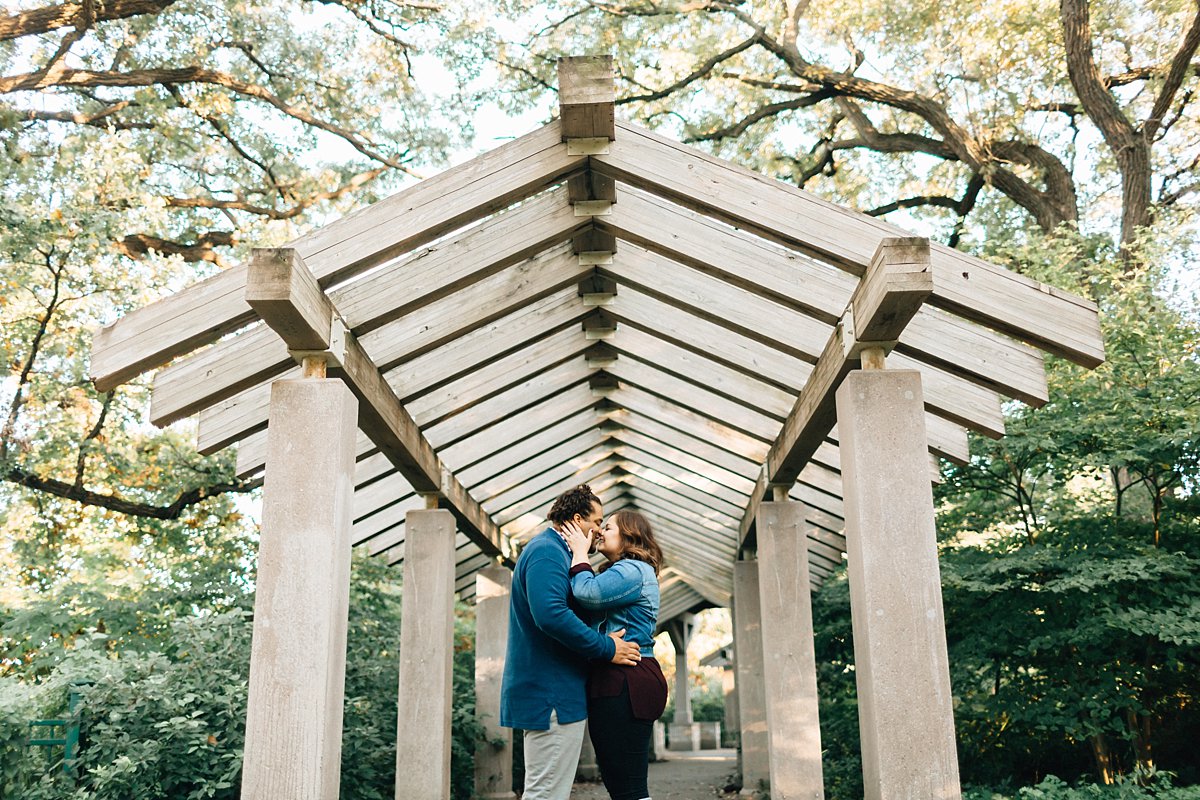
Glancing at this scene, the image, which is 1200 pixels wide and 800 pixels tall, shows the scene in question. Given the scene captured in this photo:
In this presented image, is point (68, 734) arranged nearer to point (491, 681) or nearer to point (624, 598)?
point (491, 681)

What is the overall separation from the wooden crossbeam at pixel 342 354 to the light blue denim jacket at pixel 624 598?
4.90 feet

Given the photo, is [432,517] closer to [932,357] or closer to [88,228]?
[932,357]

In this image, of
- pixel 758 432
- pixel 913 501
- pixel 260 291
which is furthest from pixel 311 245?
pixel 758 432

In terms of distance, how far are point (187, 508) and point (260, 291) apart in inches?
336

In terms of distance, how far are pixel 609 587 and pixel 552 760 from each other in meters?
0.62

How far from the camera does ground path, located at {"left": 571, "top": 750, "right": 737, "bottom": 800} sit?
1043cm

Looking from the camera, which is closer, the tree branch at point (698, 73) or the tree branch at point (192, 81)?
the tree branch at point (192, 81)

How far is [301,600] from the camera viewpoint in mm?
3693

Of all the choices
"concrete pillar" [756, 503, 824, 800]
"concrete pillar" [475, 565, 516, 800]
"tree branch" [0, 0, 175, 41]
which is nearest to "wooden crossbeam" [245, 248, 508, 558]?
"concrete pillar" [475, 565, 516, 800]

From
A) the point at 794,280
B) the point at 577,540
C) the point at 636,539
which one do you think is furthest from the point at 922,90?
the point at 577,540

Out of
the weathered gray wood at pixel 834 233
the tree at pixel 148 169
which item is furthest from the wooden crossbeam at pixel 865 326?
the tree at pixel 148 169

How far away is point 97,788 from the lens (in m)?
5.91

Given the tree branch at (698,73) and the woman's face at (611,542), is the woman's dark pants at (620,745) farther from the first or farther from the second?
the tree branch at (698,73)

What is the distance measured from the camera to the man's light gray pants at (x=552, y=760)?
3309 mm
